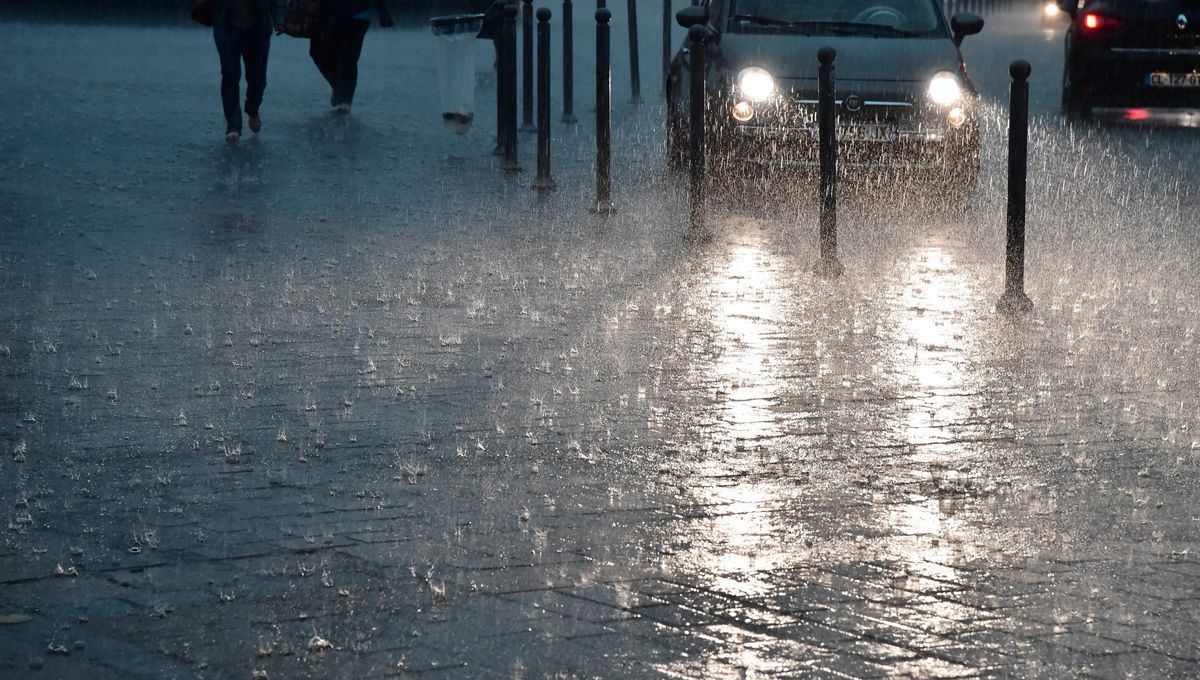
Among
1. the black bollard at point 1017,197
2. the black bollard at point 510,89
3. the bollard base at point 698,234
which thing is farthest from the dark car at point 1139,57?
the black bollard at point 1017,197

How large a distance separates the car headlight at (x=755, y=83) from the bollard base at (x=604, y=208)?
1.15 meters

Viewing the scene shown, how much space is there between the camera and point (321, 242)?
982cm

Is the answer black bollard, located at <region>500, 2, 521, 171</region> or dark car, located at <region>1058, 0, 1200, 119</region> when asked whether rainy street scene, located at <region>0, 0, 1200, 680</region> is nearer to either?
black bollard, located at <region>500, 2, 521, 171</region>

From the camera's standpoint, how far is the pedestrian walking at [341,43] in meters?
16.8

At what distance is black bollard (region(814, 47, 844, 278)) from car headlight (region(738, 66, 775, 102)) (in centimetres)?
217

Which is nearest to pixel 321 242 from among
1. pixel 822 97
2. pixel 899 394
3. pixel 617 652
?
pixel 822 97

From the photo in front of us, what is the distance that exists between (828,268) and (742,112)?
108 inches

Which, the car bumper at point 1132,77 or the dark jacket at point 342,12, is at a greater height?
the dark jacket at point 342,12

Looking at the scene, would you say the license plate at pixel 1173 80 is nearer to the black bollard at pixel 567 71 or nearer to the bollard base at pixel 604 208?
the black bollard at pixel 567 71

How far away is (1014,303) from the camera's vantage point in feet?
26.4

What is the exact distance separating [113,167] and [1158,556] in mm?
9423

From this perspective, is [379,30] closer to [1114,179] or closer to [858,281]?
[1114,179]

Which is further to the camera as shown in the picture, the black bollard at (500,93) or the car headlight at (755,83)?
the black bollard at (500,93)

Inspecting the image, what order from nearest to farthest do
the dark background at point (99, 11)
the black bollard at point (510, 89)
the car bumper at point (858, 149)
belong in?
the car bumper at point (858, 149)
the black bollard at point (510, 89)
the dark background at point (99, 11)
